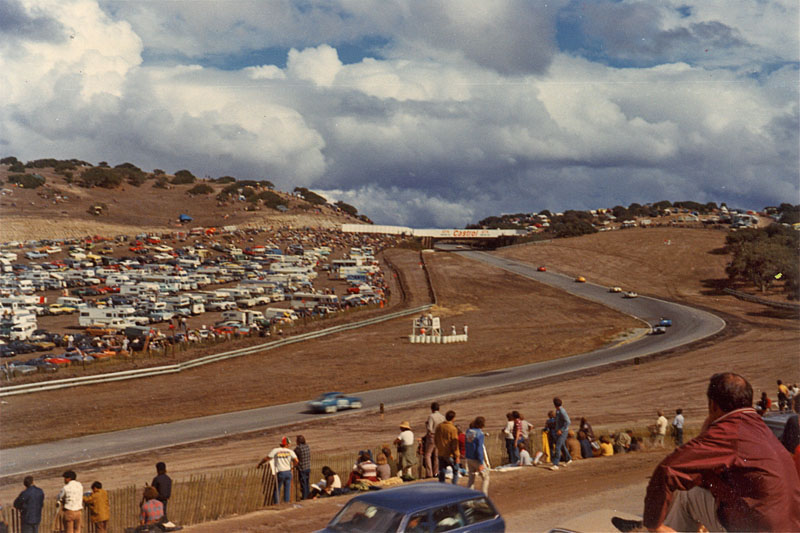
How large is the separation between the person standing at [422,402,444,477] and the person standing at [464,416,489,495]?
1.65m

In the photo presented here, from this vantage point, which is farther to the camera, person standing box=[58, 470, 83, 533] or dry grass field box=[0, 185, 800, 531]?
dry grass field box=[0, 185, 800, 531]

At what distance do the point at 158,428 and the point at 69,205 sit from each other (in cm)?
14521

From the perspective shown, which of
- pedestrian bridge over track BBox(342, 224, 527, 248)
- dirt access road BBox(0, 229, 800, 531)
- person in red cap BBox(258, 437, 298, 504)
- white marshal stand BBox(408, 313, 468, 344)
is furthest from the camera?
pedestrian bridge over track BBox(342, 224, 527, 248)

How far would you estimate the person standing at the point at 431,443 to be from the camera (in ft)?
54.8

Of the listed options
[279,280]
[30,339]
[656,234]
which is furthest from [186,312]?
[656,234]

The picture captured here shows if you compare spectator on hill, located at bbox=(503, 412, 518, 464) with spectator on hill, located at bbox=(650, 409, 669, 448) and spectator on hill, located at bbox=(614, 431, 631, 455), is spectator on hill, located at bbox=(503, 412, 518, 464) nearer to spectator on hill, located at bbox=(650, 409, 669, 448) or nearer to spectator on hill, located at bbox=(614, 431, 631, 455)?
spectator on hill, located at bbox=(614, 431, 631, 455)

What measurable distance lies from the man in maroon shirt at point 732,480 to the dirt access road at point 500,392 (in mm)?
9888

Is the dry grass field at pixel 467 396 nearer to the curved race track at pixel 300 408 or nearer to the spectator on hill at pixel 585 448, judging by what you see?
the spectator on hill at pixel 585 448

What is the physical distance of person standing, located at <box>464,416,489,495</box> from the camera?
47.4 feet

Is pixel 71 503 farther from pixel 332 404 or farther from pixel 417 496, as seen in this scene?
pixel 332 404

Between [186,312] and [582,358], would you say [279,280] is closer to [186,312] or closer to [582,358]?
[186,312]

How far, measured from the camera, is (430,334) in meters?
62.9

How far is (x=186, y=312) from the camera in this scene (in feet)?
222

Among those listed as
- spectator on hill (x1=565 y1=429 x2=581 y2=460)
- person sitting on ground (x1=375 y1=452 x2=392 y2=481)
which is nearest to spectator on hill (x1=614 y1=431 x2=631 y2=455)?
spectator on hill (x1=565 y1=429 x2=581 y2=460)
